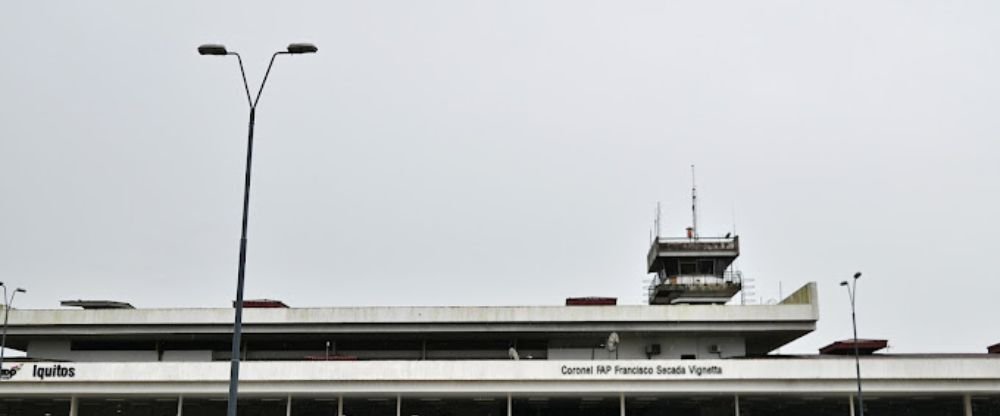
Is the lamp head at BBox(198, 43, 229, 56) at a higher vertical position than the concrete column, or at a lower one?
higher

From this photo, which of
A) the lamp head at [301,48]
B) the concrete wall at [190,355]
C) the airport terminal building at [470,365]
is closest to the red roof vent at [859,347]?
the airport terminal building at [470,365]

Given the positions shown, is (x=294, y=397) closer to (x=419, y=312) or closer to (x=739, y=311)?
(x=419, y=312)

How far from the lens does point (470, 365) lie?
50.4 metres

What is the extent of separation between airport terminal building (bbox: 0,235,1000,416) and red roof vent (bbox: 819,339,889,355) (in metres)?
0.17

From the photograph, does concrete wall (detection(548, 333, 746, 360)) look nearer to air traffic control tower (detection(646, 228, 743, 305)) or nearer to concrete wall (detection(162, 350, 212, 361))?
air traffic control tower (detection(646, 228, 743, 305))

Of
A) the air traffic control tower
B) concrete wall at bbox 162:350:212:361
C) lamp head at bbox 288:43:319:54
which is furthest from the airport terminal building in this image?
lamp head at bbox 288:43:319:54

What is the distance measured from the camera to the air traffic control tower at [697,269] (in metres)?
68.2

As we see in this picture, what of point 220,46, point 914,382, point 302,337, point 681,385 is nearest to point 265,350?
point 302,337

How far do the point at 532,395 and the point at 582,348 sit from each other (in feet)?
22.8

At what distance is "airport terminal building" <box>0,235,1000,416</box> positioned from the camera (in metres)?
50.0

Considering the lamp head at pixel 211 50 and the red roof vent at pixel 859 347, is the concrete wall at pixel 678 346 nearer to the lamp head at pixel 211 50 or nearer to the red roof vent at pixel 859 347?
the red roof vent at pixel 859 347

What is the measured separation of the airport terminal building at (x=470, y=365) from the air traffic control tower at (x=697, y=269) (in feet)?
22.5

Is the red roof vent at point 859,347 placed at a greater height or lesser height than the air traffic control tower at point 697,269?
lesser

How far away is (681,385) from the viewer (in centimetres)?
5006
